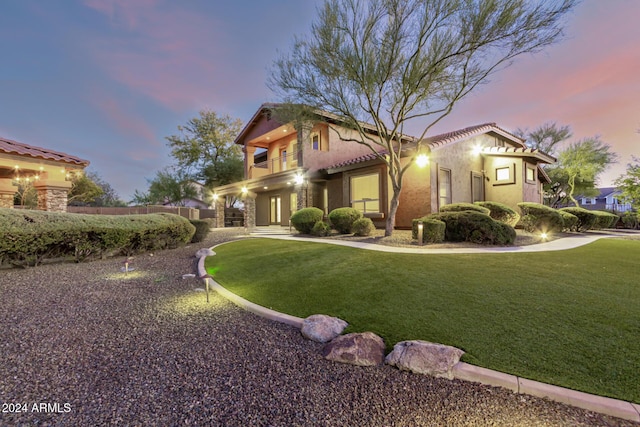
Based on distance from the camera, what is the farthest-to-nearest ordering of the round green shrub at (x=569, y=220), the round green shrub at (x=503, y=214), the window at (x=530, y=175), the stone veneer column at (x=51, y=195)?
the window at (x=530, y=175)
the round green shrub at (x=569, y=220)
the round green shrub at (x=503, y=214)
the stone veneer column at (x=51, y=195)

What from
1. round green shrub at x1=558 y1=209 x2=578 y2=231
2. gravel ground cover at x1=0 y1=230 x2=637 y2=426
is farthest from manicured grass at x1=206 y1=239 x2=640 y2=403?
round green shrub at x1=558 y1=209 x2=578 y2=231

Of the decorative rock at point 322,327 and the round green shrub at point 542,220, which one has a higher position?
the round green shrub at point 542,220

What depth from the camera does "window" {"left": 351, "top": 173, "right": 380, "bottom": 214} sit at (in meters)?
13.8

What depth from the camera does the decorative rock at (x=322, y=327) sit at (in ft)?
10.6

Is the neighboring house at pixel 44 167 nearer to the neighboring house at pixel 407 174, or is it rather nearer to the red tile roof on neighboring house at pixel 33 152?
the red tile roof on neighboring house at pixel 33 152

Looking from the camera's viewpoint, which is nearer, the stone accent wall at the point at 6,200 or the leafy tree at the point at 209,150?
the stone accent wall at the point at 6,200

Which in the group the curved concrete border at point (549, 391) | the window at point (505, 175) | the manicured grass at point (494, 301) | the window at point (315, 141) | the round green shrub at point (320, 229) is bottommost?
the curved concrete border at point (549, 391)

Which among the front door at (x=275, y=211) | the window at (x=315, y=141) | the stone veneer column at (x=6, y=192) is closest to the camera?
the stone veneer column at (x=6, y=192)

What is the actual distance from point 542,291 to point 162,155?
33540mm

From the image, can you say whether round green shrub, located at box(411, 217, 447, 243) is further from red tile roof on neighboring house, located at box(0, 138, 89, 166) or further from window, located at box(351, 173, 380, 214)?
red tile roof on neighboring house, located at box(0, 138, 89, 166)

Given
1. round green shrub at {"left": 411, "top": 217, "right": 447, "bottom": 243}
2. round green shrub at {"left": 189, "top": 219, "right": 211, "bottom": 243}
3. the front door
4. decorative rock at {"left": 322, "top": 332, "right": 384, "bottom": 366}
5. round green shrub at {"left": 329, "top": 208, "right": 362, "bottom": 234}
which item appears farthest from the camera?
the front door

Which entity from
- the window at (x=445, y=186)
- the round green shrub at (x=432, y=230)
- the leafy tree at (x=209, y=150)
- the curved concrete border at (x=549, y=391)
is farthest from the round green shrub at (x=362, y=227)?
the leafy tree at (x=209, y=150)

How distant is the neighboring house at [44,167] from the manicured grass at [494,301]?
8.35 m

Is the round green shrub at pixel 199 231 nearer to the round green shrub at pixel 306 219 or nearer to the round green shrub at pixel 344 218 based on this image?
the round green shrub at pixel 306 219
